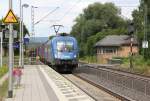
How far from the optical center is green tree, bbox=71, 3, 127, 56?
416 ft

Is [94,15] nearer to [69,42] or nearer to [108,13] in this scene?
[108,13]

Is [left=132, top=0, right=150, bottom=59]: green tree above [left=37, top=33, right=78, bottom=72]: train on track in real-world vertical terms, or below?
above

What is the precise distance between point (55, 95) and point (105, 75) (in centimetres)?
930

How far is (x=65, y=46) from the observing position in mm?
46125

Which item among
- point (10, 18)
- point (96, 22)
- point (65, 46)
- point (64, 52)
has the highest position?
point (96, 22)

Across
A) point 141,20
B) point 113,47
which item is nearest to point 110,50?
point 113,47

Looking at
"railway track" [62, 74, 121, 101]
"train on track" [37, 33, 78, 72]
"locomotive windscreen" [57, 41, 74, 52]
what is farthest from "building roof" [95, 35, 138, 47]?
"railway track" [62, 74, 121, 101]

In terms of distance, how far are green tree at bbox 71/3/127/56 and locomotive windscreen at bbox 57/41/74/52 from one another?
7466 cm

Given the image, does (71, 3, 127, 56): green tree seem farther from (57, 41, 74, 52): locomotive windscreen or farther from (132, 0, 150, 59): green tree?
(57, 41, 74, 52): locomotive windscreen

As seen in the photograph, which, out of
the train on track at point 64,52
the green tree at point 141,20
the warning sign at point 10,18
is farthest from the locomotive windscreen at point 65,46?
the green tree at point 141,20

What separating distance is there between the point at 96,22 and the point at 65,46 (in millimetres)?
81305

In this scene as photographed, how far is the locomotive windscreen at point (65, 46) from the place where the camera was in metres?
46.0

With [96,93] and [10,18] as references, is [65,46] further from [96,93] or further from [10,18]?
[10,18]

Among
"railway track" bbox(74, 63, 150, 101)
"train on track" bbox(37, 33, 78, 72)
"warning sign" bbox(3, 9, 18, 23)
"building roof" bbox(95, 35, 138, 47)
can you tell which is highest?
"building roof" bbox(95, 35, 138, 47)
